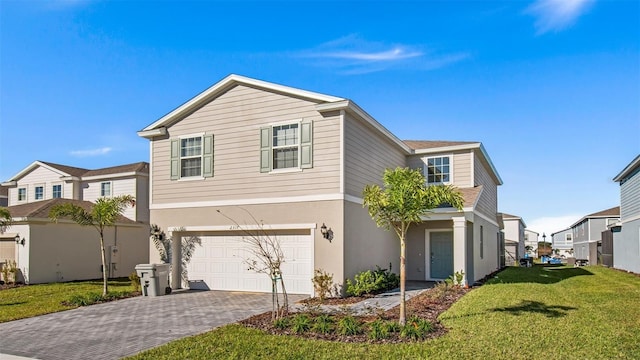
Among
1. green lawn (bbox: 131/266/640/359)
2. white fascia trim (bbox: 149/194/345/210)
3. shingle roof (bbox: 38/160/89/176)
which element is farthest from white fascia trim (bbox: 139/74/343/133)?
shingle roof (bbox: 38/160/89/176)

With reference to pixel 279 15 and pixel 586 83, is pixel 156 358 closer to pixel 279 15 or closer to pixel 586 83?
pixel 279 15

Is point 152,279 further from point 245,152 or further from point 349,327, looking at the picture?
point 349,327

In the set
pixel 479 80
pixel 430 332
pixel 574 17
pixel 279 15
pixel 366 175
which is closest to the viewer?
pixel 430 332

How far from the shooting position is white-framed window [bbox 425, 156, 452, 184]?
18719mm

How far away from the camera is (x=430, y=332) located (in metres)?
8.02

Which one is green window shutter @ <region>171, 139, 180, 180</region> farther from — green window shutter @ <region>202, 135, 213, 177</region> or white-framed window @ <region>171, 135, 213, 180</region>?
green window shutter @ <region>202, 135, 213, 177</region>

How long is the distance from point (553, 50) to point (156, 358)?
13.6 meters

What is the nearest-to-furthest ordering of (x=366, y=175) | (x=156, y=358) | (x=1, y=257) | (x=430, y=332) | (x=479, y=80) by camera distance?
(x=156, y=358)
(x=430, y=332)
(x=366, y=175)
(x=479, y=80)
(x=1, y=257)

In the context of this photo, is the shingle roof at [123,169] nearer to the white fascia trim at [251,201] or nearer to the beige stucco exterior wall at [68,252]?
the beige stucco exterior wall at [68,252]

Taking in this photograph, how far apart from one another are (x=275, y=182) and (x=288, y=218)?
1.18 meters

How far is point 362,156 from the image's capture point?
14.1 metres

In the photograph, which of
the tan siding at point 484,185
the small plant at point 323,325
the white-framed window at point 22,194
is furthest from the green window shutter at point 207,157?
the white-framed window at point 22,194

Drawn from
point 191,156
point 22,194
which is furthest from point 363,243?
point 22,194

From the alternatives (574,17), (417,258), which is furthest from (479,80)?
(417,258)
